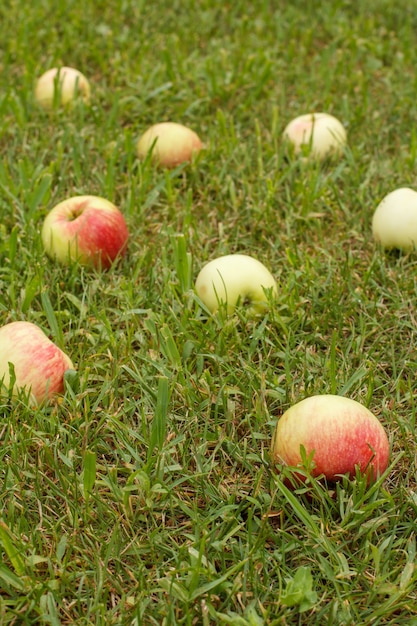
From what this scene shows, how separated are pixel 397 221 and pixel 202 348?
91 centimetres

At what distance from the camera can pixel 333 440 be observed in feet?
6.01

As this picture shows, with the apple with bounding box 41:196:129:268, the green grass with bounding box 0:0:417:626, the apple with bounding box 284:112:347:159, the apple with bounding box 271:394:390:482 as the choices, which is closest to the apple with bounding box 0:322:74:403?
the green grass with bounding box 0:0:417:626

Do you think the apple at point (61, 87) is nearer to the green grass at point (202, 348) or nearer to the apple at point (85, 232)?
the green grass at point (202, 348)

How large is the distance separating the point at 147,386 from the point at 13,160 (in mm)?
1598

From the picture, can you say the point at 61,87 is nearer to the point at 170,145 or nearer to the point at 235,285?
the point at 170,145

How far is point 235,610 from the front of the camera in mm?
1640

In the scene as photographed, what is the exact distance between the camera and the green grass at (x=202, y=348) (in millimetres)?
1684

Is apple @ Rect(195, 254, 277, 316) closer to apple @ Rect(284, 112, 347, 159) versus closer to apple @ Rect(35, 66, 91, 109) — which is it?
apple @ Rect(284, 112, 347, 159)

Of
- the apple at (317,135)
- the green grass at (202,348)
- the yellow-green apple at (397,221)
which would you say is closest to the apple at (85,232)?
the green grass at (202,348)

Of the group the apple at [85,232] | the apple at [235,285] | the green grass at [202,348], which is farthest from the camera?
the apple at [85,232]

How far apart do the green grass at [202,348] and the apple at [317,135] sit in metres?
0.07

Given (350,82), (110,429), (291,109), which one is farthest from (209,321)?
(350,82)

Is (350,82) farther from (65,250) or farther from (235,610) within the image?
(235,610)

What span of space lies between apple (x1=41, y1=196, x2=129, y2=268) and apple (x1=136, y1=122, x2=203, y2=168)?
25.5 inches
